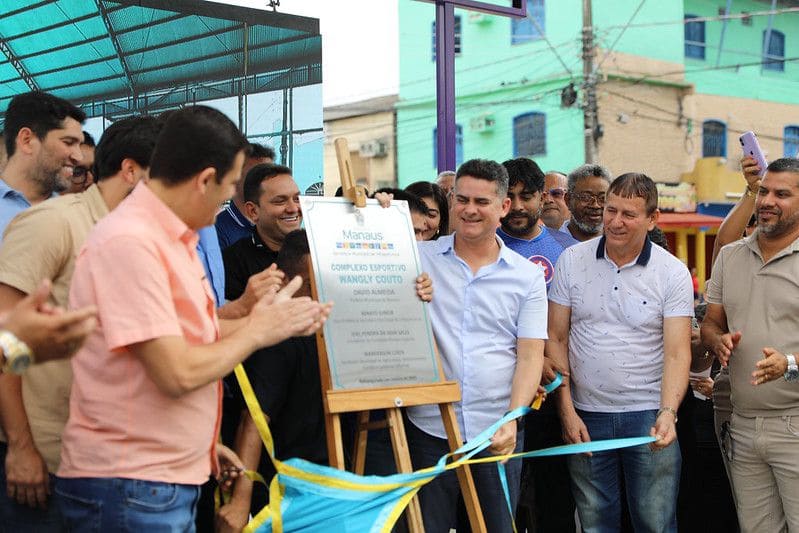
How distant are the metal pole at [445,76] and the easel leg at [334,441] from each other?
10.9 ft

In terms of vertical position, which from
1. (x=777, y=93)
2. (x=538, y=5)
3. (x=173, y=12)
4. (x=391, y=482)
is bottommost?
(x=391, y=482)

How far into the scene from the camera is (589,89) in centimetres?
2380

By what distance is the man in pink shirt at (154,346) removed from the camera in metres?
2.42

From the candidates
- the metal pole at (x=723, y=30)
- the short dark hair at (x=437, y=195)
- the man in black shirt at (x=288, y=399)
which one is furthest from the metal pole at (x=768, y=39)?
the man in black shirt at (x=288, y=399)

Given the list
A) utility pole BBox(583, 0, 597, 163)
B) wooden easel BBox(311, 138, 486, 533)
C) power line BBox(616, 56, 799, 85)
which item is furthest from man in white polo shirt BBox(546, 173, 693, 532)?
power line BBox(616, 56, 799, 85)

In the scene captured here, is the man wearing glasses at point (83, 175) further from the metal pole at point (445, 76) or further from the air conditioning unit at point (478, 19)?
the air conditioning unit at point (478, 19)

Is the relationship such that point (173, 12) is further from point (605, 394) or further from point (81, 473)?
point (81, 473)

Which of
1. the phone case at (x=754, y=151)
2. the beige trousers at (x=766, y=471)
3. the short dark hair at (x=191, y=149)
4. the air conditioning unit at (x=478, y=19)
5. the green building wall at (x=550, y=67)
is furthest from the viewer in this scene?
the air conditioning unit at (x=478, y=19)

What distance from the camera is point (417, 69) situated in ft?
89.4

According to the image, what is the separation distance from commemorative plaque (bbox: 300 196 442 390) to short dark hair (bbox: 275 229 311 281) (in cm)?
12

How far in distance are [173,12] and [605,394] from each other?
3554 millimetres

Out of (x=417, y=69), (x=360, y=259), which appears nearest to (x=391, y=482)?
(x=360, y=259)

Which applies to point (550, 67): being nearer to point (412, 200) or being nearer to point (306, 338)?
point (412, 200)

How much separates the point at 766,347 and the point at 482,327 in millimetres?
1289
